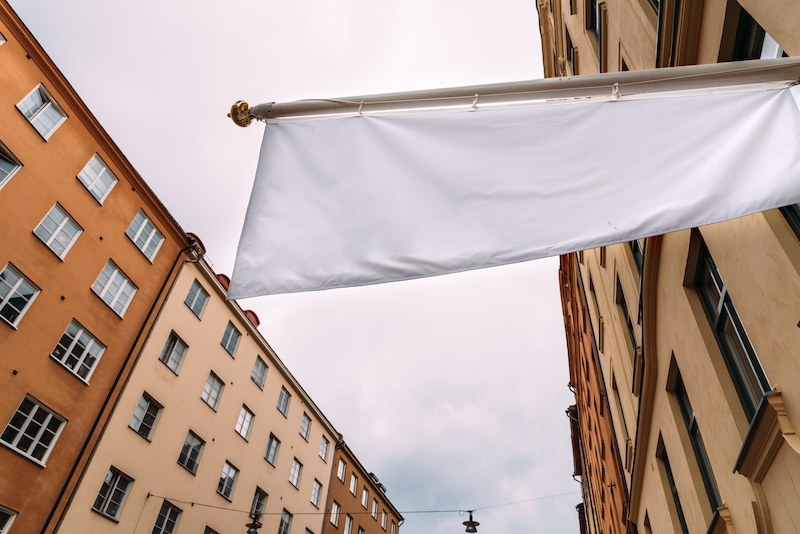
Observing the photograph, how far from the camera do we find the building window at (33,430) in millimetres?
14836

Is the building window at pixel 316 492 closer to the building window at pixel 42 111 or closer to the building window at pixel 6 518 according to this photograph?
the building window at pixel 6 518

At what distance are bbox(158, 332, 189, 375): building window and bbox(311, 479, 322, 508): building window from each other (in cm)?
1448

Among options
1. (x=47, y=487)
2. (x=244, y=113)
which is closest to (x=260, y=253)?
(x=244, y=113)

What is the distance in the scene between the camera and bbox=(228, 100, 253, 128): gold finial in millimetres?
3662

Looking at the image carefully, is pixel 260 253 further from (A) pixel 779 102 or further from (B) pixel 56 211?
(B) pixel 56 211

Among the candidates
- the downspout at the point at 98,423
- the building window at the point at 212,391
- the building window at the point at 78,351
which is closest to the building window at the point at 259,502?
the building window at the point at 212,391

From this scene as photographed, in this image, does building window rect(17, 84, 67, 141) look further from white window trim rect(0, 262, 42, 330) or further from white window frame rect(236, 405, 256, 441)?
white window frame rect(236, 405, 256, 441)

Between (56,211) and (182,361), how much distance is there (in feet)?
25.3

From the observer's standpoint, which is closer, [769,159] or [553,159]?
[769,159]

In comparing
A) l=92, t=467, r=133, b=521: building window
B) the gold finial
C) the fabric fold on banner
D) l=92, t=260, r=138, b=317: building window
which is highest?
l=92, t=260, r=138, b=317: building window

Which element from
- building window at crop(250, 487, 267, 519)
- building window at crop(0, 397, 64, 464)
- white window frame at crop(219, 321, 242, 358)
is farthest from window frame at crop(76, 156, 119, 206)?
building window at crop(250, 487, 267, 519)

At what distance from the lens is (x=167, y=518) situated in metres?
19.8

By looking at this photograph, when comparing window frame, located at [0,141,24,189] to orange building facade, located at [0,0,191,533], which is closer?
orange building facade, located at [0,0,191,533]

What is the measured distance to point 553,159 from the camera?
123 inches
